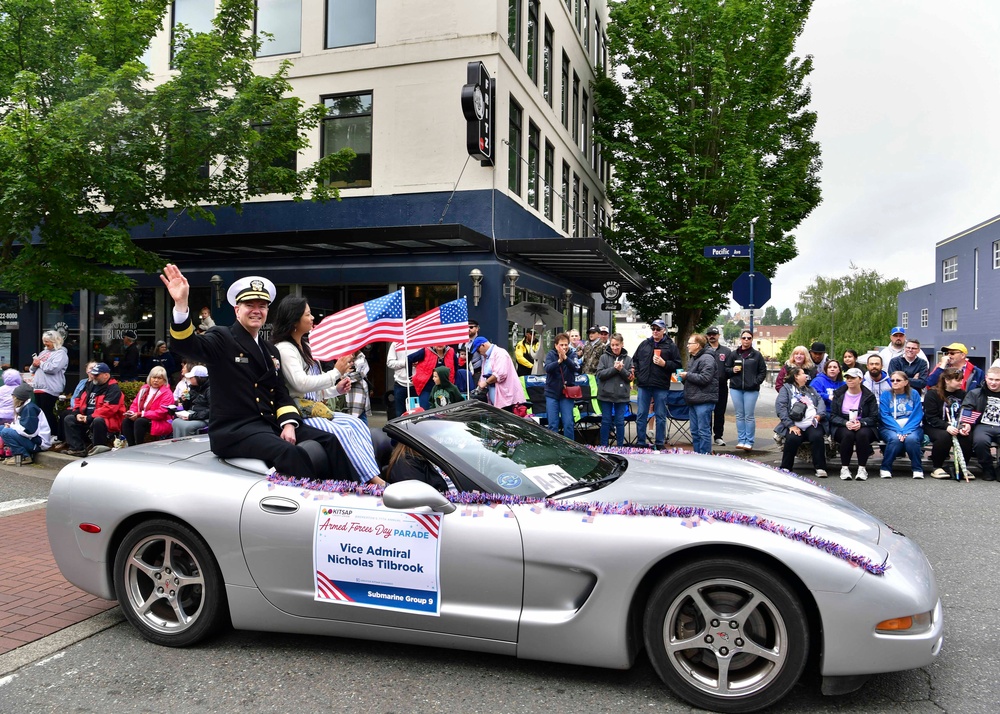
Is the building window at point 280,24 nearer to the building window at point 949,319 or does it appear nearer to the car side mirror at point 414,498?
the car side mirror at point 414,498

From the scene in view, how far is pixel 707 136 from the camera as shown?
23.1 metres

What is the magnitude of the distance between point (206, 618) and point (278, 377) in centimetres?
137

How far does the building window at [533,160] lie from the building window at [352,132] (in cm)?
444

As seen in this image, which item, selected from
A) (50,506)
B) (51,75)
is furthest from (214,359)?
(51,75)

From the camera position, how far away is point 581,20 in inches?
1019

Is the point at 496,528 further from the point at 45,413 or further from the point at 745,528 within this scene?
the point at 45,413

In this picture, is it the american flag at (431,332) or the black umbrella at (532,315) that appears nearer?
the american flag at (431,332)

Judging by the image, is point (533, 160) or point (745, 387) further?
point (533, 160)

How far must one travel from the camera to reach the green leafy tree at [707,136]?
22703mm

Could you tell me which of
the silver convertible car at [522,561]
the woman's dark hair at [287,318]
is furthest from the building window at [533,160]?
the silver convertible car at [522,561]

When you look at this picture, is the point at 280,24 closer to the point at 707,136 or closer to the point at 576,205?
the point at 576,205

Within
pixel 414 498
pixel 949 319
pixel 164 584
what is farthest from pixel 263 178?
pixel 949 319

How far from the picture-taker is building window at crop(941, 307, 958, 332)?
49.6 metres

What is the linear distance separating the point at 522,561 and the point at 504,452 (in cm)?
77
